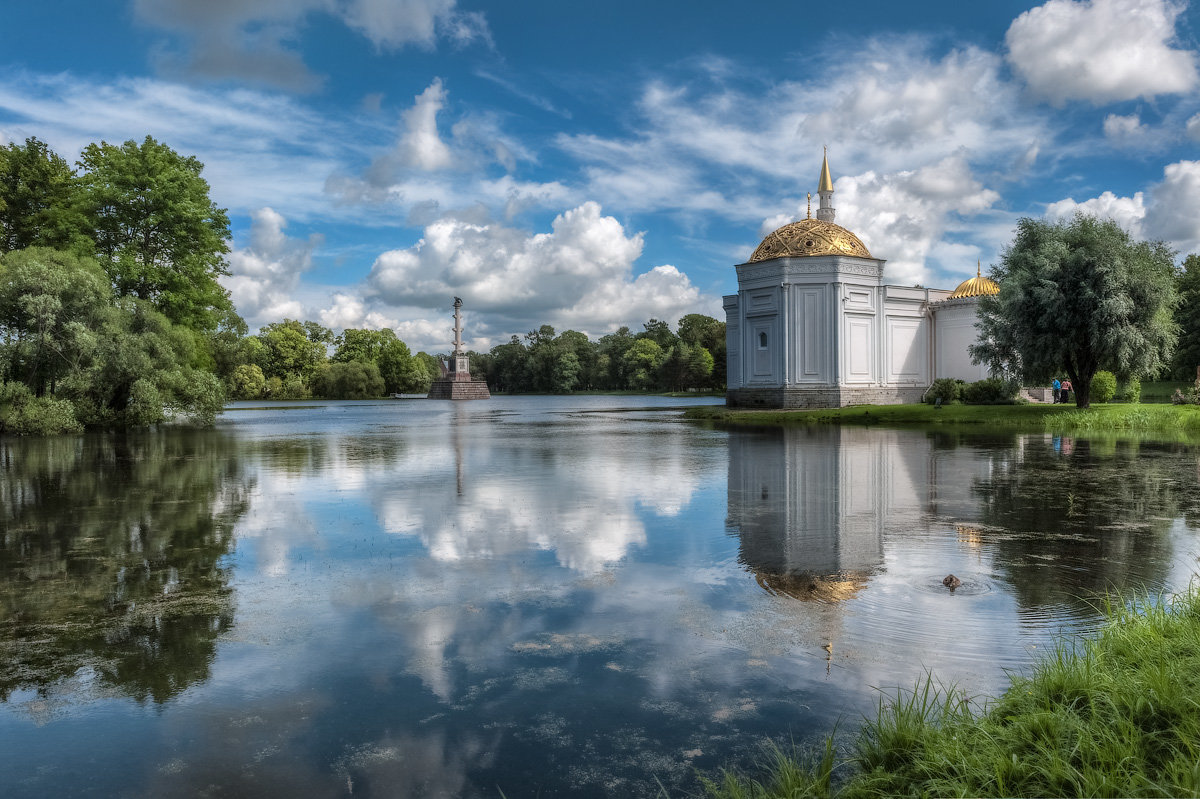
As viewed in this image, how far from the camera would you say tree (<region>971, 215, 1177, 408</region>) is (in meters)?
31.2

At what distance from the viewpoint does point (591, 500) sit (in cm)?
1336

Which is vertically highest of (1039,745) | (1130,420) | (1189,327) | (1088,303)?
(1189,327)

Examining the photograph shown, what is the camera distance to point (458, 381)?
112m

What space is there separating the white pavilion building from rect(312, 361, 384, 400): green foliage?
2913 inches

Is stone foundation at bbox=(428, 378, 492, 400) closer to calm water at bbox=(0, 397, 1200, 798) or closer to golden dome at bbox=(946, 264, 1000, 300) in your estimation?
golden dome at bbox=(946, 264, 1000, 300)

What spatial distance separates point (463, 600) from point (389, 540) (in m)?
3.28

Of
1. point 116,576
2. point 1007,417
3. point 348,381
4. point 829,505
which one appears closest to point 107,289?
point 116,576

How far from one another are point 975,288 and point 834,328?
12.5 m

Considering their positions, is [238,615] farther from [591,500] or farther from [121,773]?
[591,500]

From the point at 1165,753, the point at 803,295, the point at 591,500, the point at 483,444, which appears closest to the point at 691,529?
the point at 591,500

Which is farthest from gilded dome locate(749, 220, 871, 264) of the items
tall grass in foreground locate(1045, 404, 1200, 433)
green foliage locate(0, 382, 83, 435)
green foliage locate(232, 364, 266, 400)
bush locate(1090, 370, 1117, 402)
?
green foliage locate(232, 364, 266, 400)

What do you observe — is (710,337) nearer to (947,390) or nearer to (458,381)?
(458,381)

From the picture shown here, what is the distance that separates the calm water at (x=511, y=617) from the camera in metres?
4.32

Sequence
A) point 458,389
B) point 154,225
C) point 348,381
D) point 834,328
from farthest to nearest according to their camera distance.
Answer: point 348,381
point 458,389
point 834,328
point 154,225
